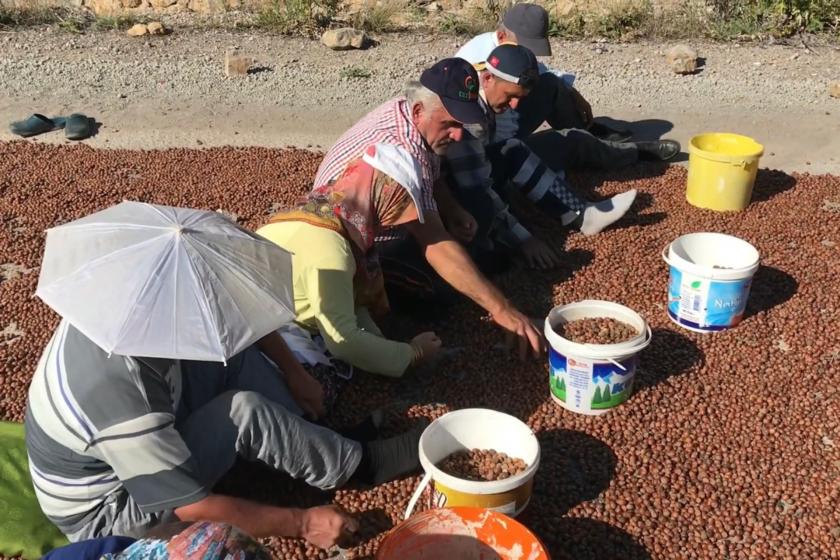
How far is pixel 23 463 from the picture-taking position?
2.82 meters

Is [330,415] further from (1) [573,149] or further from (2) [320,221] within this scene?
(1) [573,149]

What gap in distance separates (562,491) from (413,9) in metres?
7.23

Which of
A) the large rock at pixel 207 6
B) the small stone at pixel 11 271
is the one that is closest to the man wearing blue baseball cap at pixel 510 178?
the small stone at pixel 11 271

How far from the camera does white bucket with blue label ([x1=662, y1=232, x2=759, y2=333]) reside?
3.47 m

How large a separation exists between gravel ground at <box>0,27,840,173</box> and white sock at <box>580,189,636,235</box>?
159 cm

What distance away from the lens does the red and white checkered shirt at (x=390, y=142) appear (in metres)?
3.26

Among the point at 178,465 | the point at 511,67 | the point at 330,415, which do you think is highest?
the point at 511,67

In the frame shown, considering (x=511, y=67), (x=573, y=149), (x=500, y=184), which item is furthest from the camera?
(x=573, y=149)

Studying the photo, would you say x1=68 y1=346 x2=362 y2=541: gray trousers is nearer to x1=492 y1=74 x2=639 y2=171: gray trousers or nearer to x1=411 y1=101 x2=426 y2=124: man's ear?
x1=411 y1=101 x2=426 y2=124: man's ear

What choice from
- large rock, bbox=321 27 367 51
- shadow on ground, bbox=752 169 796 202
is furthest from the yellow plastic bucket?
large rock, bbox=321 27 367 51

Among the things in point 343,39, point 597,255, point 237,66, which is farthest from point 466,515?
point 343,39

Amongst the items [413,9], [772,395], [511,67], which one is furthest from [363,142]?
[413,9]

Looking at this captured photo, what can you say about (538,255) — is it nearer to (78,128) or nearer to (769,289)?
(769,289)

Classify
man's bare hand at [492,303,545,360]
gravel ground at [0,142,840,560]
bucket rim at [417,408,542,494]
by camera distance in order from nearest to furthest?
bucket rim at [417,408,542,494] → gravel ground at [0,142,840,560] → man's bare hand at [492,303,545,360]
